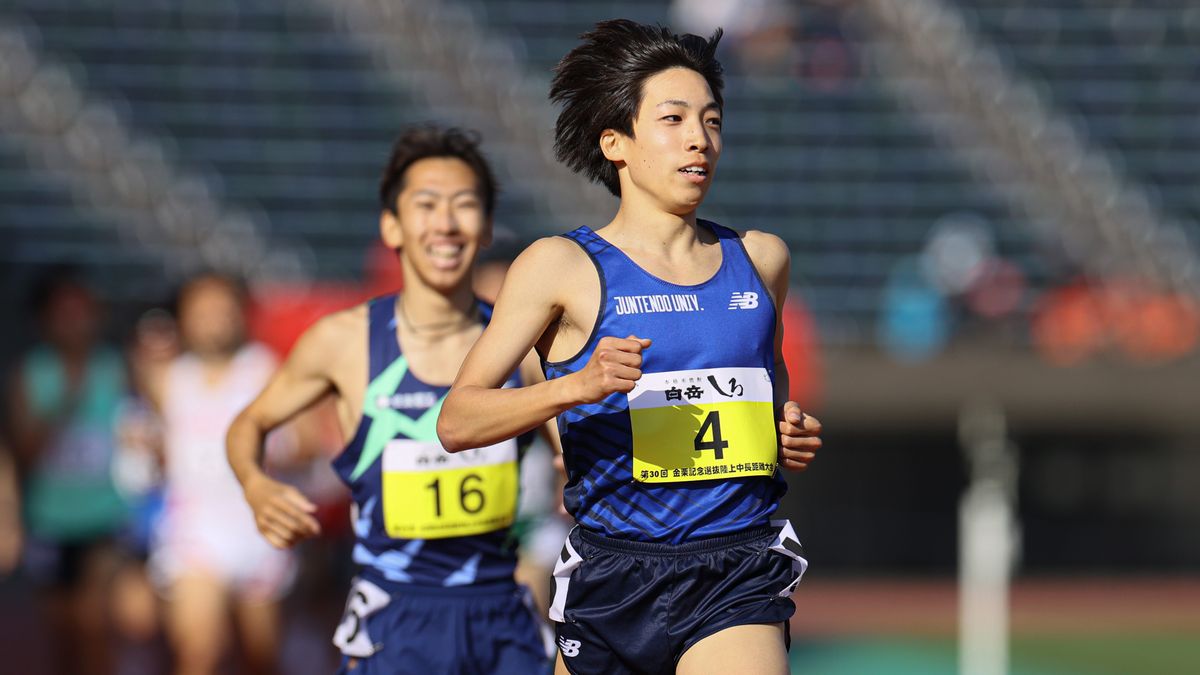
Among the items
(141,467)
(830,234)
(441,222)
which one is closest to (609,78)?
(441,222)

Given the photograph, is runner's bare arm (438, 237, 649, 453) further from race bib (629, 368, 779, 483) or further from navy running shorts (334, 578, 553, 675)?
navy running shorts (334, 578, 553, 675)

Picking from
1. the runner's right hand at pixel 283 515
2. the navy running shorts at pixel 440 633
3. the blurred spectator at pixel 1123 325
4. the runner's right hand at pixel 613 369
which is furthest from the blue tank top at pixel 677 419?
the blurred spectator at pixel 1123 325

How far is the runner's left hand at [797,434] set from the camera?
3.39 meters

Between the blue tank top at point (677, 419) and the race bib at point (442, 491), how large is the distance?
32.7 inches

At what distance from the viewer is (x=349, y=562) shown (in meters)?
12.0

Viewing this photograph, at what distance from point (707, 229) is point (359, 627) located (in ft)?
4.62

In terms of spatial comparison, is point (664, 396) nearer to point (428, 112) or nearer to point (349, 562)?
point (349, 562)

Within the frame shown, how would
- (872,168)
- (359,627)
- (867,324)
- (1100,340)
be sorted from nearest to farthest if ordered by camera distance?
(359,627) → (1100,340) → (867,324) → (872,168)

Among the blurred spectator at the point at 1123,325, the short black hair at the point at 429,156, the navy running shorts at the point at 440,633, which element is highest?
the blurred spectator at the point at 1123,325

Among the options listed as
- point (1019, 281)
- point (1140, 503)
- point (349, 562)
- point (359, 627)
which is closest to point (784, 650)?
point (359, 627)

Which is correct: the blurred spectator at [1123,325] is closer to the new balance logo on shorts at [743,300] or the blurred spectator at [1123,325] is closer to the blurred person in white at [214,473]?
the blurred person in white at [214,473]

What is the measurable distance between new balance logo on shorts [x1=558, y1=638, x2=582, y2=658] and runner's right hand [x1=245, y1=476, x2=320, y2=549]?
865mm

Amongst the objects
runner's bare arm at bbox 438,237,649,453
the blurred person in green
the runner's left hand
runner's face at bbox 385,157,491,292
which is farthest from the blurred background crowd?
the runner's left hand

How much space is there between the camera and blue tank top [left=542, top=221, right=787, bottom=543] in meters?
3.40
